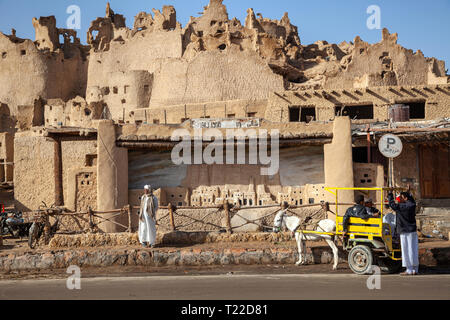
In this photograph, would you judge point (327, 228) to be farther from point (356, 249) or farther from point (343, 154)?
point (343, 154)

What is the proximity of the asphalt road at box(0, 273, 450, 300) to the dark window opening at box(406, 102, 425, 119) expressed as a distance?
1361 cm

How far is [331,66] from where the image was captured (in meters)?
36.3

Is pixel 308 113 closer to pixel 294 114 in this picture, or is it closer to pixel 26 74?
pixel 294 114

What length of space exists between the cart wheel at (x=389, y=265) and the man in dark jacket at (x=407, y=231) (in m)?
0.41

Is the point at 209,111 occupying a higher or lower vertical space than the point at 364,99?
higher

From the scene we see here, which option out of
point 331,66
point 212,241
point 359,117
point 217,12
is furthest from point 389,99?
point 217,12

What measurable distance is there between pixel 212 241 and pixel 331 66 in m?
26.5

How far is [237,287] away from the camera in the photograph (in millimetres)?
8273

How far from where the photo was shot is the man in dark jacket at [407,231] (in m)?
9.19

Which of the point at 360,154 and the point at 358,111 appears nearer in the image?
the point at 360,154

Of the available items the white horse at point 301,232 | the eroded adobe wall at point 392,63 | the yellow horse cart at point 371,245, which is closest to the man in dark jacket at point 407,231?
the yellow horse cart at point 371,245

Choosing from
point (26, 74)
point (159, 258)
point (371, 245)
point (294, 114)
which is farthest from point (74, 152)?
point (26, 74)

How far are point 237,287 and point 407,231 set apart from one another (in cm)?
345
